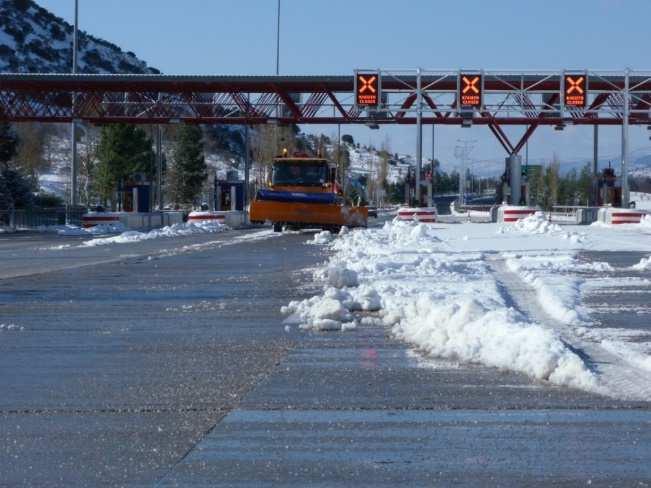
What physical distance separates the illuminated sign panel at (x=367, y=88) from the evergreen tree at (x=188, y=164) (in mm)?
41908

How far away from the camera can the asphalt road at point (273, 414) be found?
614cm

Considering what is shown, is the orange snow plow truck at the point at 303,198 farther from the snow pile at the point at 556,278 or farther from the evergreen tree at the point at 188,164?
the evergreen tree at the point at 188,164

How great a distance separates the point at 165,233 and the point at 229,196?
30219mm

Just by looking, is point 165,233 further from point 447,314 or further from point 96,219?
point 447,314

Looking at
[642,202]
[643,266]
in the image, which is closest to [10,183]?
[643,266]

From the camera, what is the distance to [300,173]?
43.8 m

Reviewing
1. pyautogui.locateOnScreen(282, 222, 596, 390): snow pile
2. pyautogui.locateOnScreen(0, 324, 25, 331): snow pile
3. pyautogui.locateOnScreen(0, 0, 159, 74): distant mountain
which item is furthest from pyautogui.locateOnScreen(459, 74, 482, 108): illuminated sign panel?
pyautogui.locateOnScreen(0, 0, 159, 74): distant mountain

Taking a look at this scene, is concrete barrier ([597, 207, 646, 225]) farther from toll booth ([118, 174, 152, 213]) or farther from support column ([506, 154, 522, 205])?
toll booth ([118, 174, 152, 213])

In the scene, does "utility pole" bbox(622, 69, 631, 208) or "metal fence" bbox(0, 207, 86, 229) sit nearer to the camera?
"utility pole" bbox(622, 69, 631, 208)

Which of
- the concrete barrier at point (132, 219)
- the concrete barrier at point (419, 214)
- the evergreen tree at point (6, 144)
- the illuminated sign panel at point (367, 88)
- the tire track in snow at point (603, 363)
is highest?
the illuminated sign panel at point (367, 88)

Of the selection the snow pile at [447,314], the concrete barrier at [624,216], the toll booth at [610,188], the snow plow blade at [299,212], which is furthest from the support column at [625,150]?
the snow pile at [447,314]

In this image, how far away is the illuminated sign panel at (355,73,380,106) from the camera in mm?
50750

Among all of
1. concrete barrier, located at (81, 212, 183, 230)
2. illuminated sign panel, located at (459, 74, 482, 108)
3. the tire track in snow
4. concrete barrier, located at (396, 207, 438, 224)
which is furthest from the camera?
concrete barrier, located at (81, 212, 183, 230)

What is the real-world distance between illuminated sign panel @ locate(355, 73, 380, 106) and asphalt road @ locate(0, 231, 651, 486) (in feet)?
125
